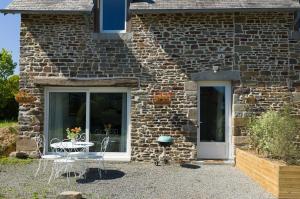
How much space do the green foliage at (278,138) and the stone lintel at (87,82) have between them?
373 cm

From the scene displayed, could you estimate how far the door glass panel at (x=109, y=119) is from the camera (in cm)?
1115

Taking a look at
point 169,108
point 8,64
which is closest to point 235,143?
point 169,108

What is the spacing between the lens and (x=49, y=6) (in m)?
10.9

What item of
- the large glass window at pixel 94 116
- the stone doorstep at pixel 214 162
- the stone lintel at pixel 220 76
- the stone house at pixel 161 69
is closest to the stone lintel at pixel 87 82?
the stone house at pixel 161 69

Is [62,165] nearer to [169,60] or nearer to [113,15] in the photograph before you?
[169,60]

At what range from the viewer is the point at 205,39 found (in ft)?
35.7

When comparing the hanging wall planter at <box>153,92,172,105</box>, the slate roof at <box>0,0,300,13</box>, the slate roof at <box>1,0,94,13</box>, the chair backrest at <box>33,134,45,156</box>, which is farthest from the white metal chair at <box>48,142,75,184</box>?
the slate roof at <box>0,0,300,13</box>

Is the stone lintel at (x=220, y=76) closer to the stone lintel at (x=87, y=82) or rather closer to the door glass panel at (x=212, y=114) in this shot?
the door glass panel at (x=212, y=114)

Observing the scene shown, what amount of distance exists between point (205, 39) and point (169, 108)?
2229mm

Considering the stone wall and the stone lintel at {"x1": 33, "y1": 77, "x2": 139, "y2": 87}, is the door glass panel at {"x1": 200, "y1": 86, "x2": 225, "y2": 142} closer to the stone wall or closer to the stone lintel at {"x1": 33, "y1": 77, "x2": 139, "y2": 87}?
the stone wall

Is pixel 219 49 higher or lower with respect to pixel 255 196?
higher

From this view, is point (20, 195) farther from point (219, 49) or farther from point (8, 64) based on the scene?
point (8, 64)

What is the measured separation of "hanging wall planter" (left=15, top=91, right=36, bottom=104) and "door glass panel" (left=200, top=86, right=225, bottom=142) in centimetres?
493

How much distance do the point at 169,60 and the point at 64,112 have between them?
11.5 feet
